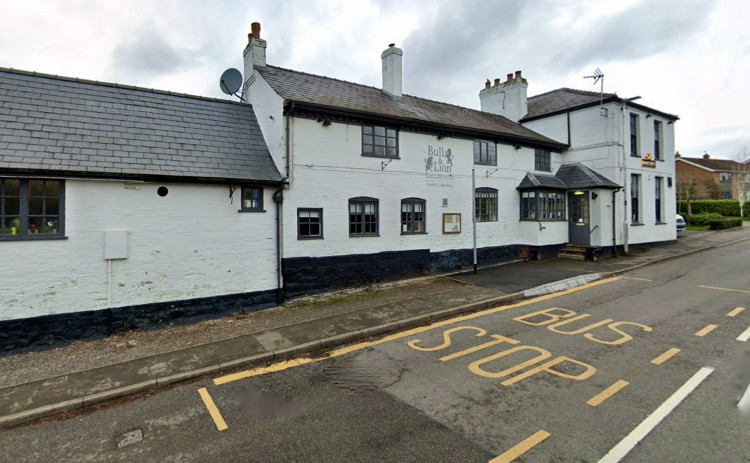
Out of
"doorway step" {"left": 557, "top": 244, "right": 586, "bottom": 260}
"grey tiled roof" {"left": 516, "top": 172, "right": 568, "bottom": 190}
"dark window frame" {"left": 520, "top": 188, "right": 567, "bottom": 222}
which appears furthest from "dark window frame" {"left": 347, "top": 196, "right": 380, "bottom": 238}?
"doorway step" {"left": 557, "top": 244, "right": 586, "bottom": 260}

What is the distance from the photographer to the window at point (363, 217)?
12727 millimetres

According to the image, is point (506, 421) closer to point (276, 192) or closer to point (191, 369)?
point (191, 369)

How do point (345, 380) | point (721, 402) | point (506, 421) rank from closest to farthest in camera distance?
point (506, 421), point (721, 402), point (345, 380)

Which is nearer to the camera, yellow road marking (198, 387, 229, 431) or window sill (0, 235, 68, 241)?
yellow road marking (198, 387, 229, 431)

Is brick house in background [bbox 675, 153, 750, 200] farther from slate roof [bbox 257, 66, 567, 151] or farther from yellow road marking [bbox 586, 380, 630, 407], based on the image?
yellow road marking [bbox 586, 380, 630, 407]

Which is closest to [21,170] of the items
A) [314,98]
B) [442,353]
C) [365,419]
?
[314,98]

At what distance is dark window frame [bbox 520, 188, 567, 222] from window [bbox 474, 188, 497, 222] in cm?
200

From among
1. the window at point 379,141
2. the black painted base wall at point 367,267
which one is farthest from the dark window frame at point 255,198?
the window at point 379,141

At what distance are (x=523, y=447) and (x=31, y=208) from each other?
35.6ft

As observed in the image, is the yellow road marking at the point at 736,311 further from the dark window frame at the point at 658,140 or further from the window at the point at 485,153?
the dark window frame at the point at 658,140

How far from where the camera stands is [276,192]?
11.0m

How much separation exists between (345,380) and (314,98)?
9845 mm

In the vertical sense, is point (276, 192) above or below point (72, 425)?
above

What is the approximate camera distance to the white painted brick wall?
Answer: 312 inches
